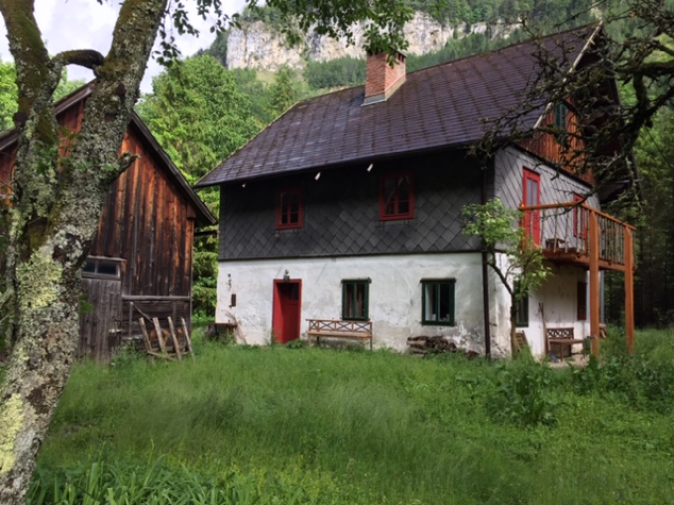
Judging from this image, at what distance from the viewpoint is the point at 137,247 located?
12.4 m

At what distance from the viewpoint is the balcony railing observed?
43.8 feet


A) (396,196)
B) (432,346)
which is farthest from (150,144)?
(432,346)

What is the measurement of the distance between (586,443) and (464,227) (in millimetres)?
7597

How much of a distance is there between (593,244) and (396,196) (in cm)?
522

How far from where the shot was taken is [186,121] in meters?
28.2

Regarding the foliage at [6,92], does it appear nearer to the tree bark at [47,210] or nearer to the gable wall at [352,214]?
the gable wall at [352,214]

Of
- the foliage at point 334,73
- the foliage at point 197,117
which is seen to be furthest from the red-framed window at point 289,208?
the foliage at point 334,73

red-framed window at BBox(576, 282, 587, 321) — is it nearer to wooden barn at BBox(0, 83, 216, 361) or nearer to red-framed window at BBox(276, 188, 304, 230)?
red-framed window at BBox(276, 188, 304, 230)

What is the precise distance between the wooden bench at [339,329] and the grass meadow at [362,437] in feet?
15.5

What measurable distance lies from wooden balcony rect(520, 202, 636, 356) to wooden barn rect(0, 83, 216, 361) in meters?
8.69

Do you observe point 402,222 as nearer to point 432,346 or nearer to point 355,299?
point 355,299

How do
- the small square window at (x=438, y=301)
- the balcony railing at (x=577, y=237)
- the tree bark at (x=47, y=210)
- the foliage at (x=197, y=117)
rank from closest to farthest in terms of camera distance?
the tree bark at (x=47, y=210), the balcony railing at (x=577, y=237), the small square window at (x=438, y=301), the foliage at (x=197, y=117)

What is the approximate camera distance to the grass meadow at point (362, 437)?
4020mm

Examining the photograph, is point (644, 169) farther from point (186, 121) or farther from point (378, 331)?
point (186, 121)
